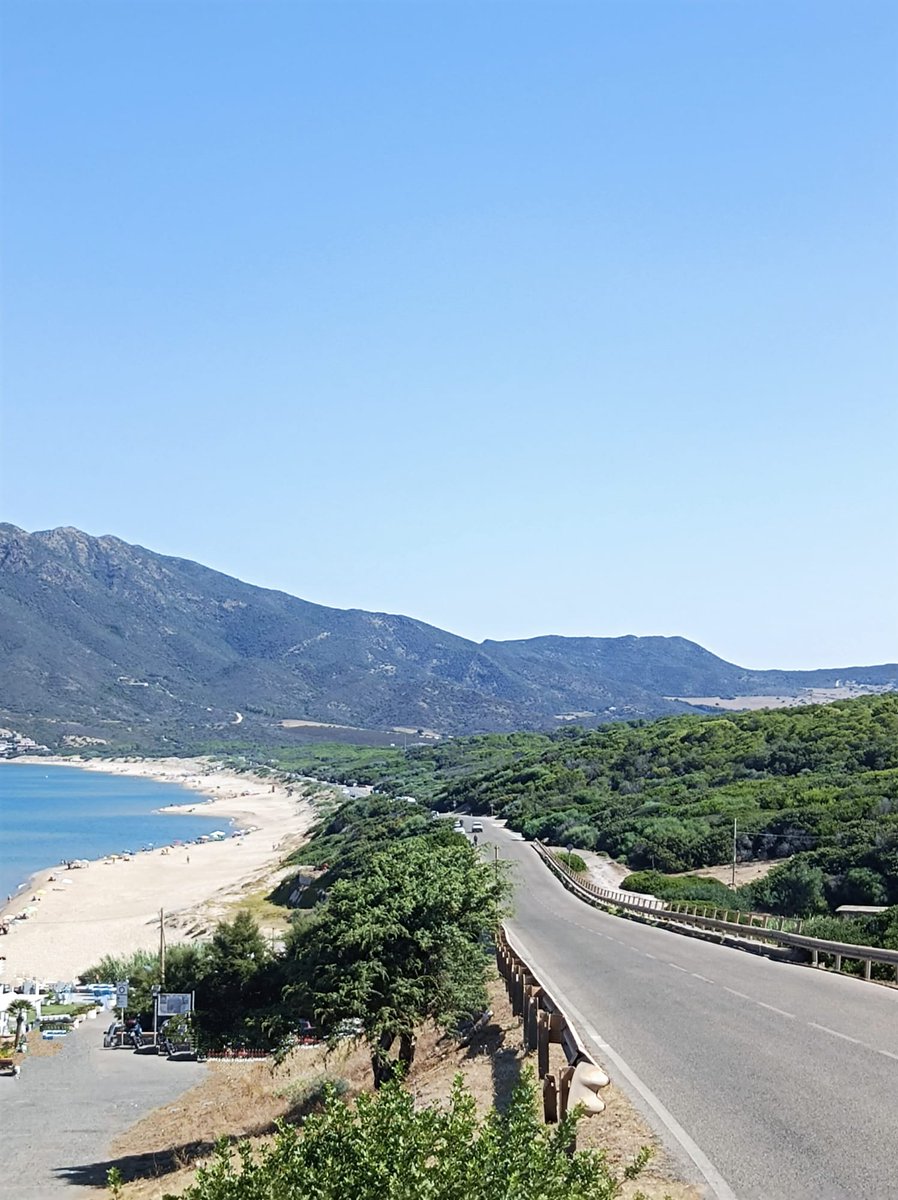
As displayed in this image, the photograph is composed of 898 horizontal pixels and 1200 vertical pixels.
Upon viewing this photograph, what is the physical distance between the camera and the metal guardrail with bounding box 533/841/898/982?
20.0 meters

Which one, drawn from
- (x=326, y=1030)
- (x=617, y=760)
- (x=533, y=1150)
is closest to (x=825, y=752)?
(x=617, y=760)

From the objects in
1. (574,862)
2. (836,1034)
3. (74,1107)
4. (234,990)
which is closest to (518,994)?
(836,1034)

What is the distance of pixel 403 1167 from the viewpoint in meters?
6.04

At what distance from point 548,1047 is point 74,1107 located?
18.0 meters

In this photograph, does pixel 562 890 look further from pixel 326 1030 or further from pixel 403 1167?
pixel 403 1167

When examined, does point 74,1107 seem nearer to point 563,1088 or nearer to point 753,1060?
point 753,1060

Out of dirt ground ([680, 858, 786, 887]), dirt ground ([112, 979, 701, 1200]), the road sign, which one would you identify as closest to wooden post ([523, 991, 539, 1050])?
dirt ground ([112, 979, 701, 1200])

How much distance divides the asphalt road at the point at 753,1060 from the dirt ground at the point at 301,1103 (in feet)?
1.14

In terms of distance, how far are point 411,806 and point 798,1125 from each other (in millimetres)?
82518

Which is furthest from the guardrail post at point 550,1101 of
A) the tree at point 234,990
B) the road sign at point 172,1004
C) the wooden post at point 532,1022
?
the road sign at point 172,1004

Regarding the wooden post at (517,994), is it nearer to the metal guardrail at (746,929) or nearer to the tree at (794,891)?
the metal guardrail at (746,929)

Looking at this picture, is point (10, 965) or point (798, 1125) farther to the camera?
point (10, 965)

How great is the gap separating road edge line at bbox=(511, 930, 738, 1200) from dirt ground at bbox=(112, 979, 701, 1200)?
0.18 meters

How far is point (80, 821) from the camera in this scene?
4926 inches
